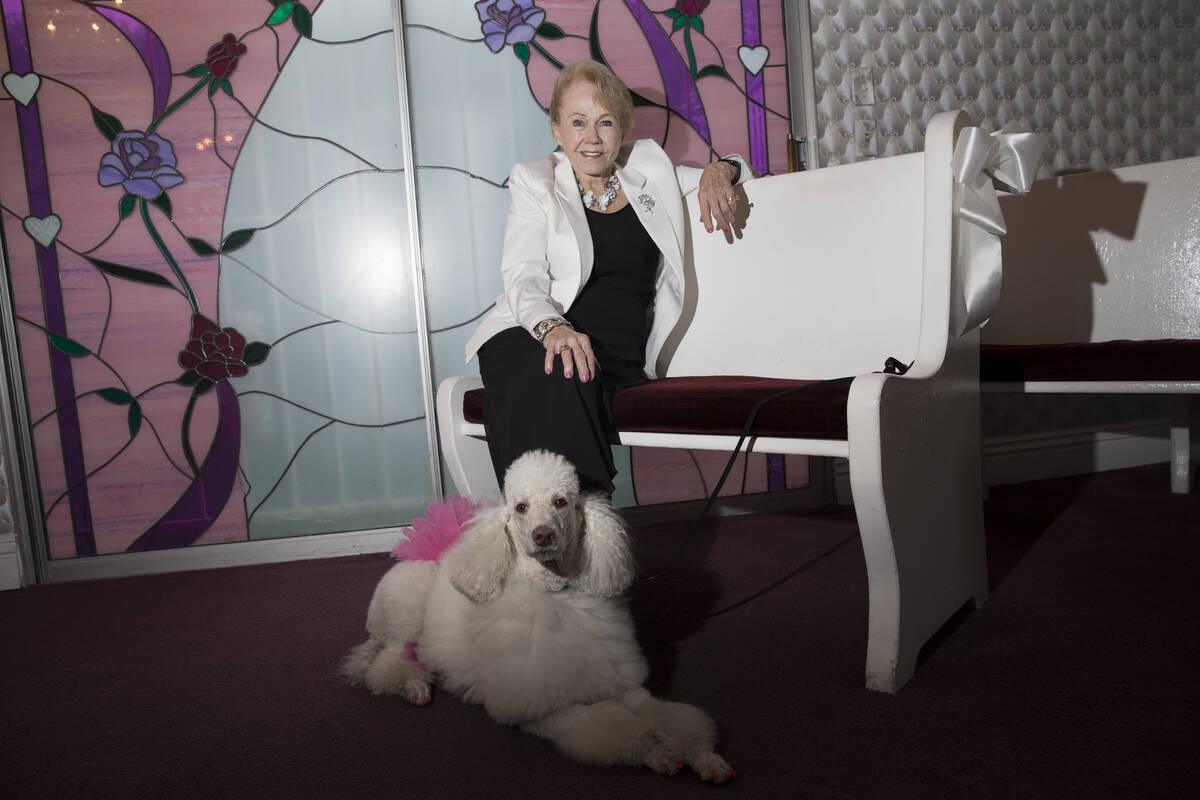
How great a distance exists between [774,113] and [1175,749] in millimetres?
2359

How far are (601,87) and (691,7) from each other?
1198mm

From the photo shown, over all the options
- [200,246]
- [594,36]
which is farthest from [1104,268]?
[200,246]

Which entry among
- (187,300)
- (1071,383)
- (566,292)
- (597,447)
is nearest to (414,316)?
(187,300)

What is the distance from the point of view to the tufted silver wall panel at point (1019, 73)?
2.89 meters

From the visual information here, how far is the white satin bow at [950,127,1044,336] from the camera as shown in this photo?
4.71 feet

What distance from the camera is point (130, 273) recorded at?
2561mm

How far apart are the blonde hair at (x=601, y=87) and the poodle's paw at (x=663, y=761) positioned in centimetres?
139

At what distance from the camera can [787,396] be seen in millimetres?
1401

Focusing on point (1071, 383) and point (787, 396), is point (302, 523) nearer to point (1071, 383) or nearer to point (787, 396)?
point (787, 396)

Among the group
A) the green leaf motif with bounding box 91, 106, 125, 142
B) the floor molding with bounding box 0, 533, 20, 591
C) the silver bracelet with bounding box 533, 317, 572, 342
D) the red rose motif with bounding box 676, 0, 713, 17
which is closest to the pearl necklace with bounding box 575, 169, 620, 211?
the silver bracelet with bounding box 533, 317, 572, 342

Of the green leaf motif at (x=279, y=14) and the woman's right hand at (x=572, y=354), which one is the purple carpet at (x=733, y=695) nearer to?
the woman's right hand at (x=572, y=354)

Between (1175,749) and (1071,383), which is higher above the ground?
(1071,383)

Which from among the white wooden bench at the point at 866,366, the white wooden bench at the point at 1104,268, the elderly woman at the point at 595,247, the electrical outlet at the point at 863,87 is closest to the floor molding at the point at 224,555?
the white wooden bench at the point at 866,366

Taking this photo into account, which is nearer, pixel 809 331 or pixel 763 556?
pixel 809 331
